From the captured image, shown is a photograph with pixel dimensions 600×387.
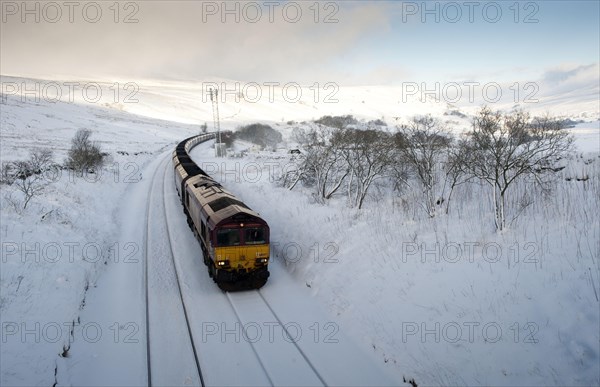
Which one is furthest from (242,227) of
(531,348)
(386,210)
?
(531,348)

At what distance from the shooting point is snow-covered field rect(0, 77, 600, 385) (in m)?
8.43

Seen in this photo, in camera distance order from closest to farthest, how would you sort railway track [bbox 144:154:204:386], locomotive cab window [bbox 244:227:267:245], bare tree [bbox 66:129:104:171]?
railway track [bbox 144:154:204:386] → locomotive cab window [bbox 244:227:267:245] → bare tree [bbox 66:129:104:171]

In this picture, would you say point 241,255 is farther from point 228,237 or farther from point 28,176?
point 28,176

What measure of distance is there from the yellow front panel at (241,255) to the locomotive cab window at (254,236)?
0.59 feet

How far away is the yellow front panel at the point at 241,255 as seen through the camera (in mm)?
12688

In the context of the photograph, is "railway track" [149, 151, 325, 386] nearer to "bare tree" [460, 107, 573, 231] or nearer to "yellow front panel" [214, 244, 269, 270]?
"yellow front panel" [214, 244, 269, 270]

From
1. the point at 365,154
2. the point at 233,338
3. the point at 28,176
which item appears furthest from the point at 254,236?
the point at 28,176

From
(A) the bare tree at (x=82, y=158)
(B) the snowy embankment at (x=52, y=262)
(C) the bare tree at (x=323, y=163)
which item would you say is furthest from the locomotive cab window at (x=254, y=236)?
(A) the bare tree at (x=82, y=158)

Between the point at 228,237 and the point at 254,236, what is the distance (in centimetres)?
95

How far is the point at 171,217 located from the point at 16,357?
13699mm

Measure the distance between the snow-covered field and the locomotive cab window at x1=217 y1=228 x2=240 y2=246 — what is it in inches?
76.8

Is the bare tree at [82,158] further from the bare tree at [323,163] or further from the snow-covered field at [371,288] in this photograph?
the bare tree at [323,163]

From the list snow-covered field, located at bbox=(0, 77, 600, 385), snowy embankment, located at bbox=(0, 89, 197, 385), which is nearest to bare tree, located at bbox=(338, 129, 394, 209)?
snow-covered field, located at bbox=(0, 77, 600, 385)

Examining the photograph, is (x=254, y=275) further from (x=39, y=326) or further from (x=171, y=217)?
(x=171, y=217)
